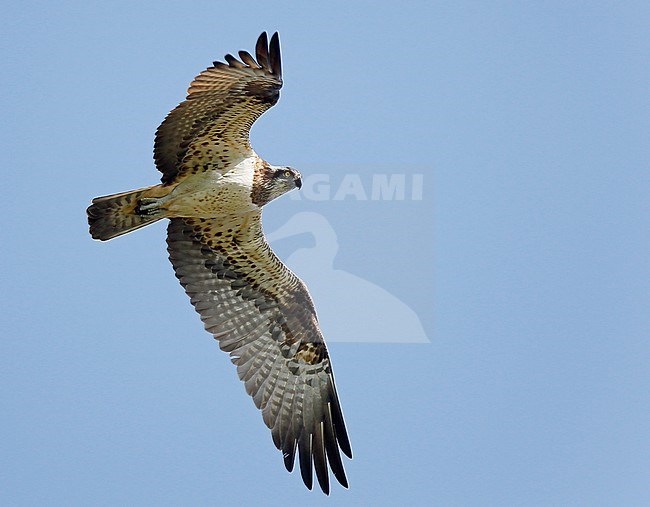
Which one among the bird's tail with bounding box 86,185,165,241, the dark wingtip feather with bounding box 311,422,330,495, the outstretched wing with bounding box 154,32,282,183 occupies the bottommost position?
the dark wingtip feather with bounding box 311,422,330,495

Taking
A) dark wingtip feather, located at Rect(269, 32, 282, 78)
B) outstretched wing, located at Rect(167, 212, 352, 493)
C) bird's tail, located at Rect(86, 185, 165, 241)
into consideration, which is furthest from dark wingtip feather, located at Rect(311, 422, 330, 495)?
dark wingtip feather, located at Rect(269, 32, 282, 78)

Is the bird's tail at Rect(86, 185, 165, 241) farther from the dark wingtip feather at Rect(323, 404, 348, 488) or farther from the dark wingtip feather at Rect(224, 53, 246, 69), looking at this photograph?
the dark wingtip feather at Rect(323, 404, 348, 488)

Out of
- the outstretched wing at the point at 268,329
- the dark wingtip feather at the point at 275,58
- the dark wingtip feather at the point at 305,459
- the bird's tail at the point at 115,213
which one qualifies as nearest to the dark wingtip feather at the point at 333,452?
the outstretched wing at the point at 268,329

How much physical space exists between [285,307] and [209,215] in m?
1.21

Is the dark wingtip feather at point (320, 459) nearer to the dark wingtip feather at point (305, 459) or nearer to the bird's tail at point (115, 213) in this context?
the dark wingtip feather at point (305, 459)

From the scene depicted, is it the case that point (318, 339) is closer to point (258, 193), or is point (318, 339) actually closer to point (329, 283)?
point (329, 283)

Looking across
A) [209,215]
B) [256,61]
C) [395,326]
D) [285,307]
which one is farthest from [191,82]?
[395,326]

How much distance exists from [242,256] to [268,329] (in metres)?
0.74

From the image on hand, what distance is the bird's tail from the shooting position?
10.4m

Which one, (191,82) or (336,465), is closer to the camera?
(191,82)

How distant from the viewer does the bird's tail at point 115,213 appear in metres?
10.4

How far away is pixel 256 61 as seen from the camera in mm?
9969

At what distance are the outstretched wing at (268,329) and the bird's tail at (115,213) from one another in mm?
703

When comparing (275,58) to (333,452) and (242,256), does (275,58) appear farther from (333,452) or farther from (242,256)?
(333,452)
